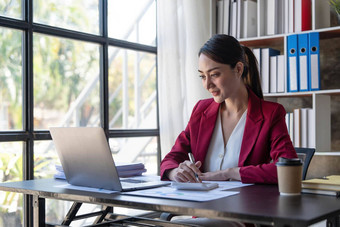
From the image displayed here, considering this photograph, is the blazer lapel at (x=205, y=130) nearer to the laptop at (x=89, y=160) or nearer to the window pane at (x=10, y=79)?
the laptop at (x=89, y=160)

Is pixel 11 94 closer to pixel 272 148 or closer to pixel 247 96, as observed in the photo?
pixel 247 96

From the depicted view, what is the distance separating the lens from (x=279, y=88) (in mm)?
3305

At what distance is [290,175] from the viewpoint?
1.41 meters

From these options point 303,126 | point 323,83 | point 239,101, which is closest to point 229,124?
point 239,101

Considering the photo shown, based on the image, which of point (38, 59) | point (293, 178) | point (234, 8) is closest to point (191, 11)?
point (234, 8)

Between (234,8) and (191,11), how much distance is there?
33 cm

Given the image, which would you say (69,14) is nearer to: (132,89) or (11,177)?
(132,89)

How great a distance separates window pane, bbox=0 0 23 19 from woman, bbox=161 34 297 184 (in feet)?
4.22

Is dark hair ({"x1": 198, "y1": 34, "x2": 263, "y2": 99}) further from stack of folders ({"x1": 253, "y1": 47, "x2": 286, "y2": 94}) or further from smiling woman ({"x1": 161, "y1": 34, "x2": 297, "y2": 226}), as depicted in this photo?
stack of folders ({"x1": 253, "y1": 47, "x2": 286, "y2": 94})

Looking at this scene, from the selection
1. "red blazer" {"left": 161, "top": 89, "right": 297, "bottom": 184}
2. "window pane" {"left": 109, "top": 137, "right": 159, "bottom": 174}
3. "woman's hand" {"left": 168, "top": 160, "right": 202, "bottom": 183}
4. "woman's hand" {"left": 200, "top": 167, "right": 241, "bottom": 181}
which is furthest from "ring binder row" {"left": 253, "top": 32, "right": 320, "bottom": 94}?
"woman's hand" {"left": 168, "top": 160, "right": 202, "bottom": 183}

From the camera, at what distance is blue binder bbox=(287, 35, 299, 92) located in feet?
10.5

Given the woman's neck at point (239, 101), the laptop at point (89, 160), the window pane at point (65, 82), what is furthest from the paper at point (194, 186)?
the window pane at point (65, 82)

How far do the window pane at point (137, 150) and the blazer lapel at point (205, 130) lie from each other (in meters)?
1.53

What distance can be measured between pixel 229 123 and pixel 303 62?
125 centimetres
